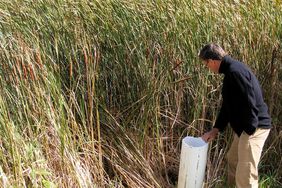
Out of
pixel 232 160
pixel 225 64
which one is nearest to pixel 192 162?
pixel 232 160

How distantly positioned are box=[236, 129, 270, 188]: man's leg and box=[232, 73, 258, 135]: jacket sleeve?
0.14 metres

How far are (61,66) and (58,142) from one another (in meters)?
0.77

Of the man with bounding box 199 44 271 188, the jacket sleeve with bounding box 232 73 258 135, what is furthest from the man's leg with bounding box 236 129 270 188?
the jacket sleeve with bounding box 232 73 258 135

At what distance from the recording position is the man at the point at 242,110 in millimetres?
3332

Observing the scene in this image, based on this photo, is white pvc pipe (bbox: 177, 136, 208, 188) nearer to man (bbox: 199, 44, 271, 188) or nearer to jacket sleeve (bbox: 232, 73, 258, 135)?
man (bbox: 199, 44, 271, 188)

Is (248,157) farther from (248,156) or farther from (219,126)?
(219,126)

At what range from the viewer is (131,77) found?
12.9 feet

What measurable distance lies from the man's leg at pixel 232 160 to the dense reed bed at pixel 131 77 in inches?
4.8

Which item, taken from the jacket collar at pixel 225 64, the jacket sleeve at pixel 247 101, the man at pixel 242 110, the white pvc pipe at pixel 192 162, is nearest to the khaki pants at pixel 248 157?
the man at pixel 242 110

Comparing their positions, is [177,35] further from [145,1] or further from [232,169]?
[232,169]

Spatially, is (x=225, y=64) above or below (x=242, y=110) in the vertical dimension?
above

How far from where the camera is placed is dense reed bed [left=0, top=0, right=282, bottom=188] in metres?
3.31

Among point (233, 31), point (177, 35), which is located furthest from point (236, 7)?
point (177, 35)

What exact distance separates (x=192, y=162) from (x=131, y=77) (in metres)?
0.95
